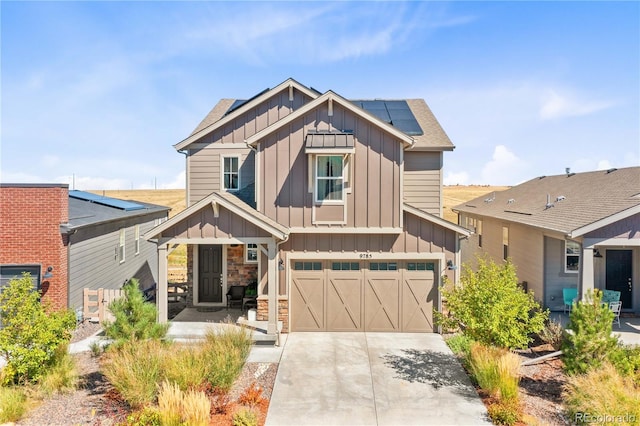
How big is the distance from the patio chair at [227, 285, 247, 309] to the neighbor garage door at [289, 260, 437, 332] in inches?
A: 102

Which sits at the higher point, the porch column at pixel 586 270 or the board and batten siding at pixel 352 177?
the board and batten siding at pixel 352 177

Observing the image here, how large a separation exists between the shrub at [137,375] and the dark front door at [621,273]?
14.7 m

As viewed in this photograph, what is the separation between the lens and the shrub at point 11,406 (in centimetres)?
688

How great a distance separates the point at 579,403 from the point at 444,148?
28.0 feet

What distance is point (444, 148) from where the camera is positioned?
13203 millimetres

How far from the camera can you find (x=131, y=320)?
9.34 m

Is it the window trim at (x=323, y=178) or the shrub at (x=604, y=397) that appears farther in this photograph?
the window trim at (x=323, y=178)

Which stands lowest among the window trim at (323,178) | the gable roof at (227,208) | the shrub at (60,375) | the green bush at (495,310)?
the shrub at (60,375)

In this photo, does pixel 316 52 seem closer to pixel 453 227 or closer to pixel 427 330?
pixel 453 227

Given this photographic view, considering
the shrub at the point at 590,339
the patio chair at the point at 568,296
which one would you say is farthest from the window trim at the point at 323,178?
the patio chair at the point at 568,296

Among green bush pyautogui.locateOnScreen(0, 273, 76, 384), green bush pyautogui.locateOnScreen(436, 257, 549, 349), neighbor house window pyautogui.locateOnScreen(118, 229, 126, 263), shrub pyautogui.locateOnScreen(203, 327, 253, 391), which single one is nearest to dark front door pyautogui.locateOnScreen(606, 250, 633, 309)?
green bush pyautogui.locateOnScreen(436, 257, 549, 349)

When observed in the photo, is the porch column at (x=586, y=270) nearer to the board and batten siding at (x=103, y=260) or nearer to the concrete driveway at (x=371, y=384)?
the concrete driveway at (x=371, y=384)

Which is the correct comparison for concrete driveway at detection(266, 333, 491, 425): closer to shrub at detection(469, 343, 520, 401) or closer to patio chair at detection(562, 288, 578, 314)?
shrub at detection(469, 343, 520, 401)

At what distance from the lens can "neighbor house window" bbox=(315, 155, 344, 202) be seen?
38.4ft
